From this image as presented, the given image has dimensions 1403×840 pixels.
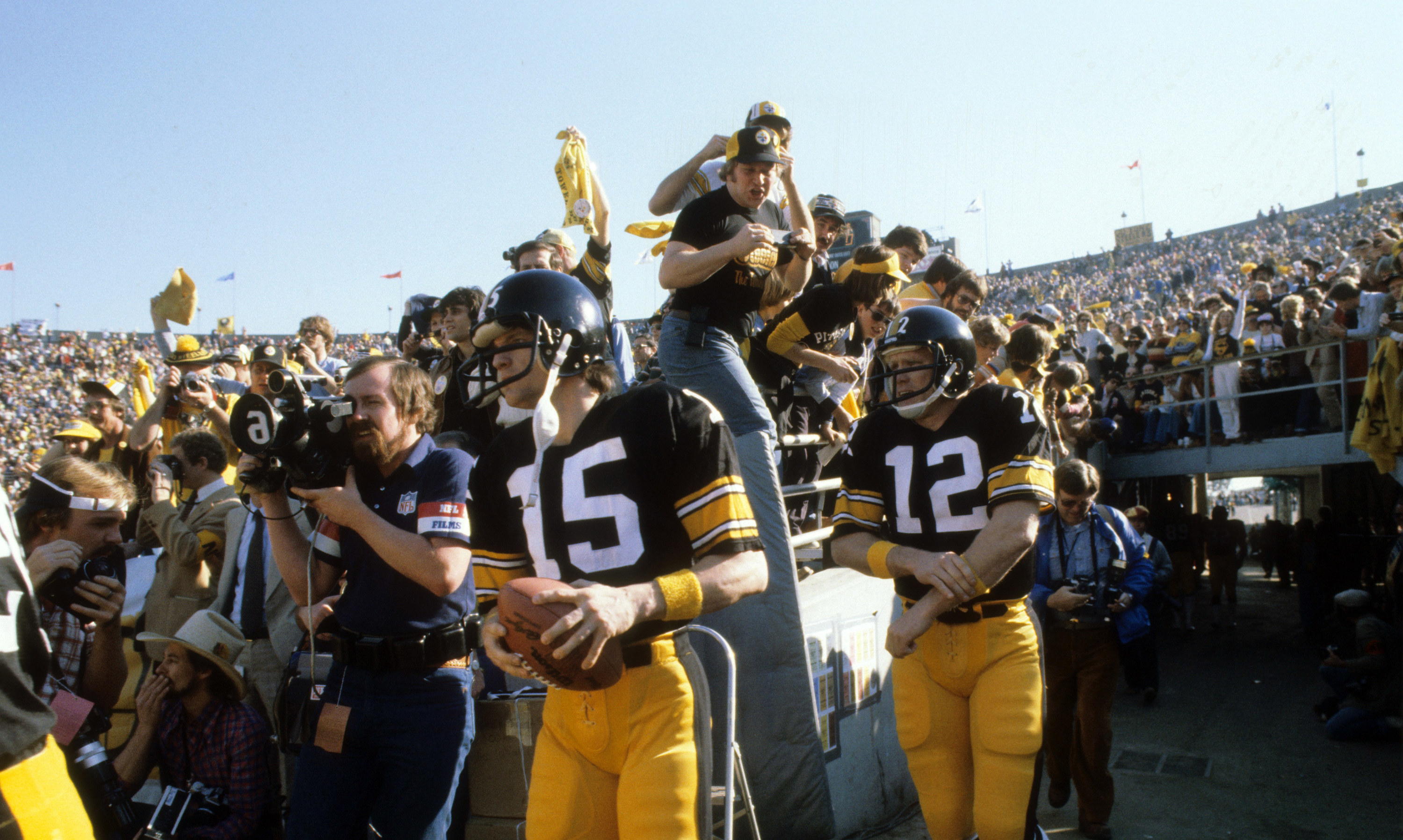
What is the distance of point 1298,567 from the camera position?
1450 cm

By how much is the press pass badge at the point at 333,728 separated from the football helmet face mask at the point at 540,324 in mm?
1275

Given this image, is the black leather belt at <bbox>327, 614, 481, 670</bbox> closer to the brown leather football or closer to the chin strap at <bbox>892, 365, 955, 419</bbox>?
the brown leather football

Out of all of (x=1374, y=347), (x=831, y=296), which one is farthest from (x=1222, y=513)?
(x=831, y=296)

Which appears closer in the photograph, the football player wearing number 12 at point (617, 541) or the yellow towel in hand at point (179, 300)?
the football player wearing number 12 at point (617, 541)

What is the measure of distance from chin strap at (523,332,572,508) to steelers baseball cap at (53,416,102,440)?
655 cm

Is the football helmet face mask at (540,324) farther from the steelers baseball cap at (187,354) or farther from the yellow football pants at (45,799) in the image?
the steelers baseball cap at (187,354)

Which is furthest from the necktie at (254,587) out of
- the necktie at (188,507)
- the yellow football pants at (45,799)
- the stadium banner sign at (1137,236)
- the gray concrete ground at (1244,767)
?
the stadium banner sign at (1137,236)

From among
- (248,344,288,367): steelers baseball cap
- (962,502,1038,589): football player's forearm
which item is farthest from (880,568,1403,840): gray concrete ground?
(248,344,288,367): steelers baseball cap

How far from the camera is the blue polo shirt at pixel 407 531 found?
335 centimetres

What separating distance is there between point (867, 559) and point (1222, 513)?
49.1 ft

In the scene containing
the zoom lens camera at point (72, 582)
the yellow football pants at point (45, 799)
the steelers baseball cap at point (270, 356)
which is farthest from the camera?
the steelers baseball cap at point (270, 356)

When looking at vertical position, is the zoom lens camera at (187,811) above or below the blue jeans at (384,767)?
below

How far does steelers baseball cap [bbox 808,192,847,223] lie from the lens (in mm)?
7664

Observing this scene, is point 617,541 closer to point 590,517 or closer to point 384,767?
point 590,517
